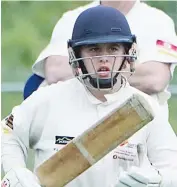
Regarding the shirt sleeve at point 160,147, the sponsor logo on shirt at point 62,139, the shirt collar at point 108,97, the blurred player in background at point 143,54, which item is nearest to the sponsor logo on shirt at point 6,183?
the sponsor logo on shirt at point 62,139

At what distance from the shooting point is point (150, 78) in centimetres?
504

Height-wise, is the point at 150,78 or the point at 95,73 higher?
the point at 95,73

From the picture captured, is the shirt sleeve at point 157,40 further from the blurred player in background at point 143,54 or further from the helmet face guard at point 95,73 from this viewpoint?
the helmet face guard at point 95,73

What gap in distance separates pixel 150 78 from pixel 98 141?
1.21m

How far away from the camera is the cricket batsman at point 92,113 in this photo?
13.6ft

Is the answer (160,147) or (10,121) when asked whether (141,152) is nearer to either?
(160,147)

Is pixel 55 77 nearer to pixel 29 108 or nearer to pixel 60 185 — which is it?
pixel 29 108

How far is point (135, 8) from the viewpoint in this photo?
529cm

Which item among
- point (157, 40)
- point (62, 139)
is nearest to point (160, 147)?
point (62, 139)

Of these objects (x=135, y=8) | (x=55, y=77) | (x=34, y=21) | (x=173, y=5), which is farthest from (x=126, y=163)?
(x=34, y=21)

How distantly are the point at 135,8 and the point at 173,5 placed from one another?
275 cm

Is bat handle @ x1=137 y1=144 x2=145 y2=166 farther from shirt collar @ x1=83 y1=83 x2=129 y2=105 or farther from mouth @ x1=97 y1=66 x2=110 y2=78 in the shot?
mouth @ x1=97 y1=66 x2=110 y2=78

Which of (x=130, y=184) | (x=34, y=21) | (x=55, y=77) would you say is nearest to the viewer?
(x=130, y=184)

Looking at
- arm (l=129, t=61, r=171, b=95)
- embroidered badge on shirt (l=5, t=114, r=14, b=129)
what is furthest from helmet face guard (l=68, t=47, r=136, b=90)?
arm (l=129, t=61, r=171, b=95)
